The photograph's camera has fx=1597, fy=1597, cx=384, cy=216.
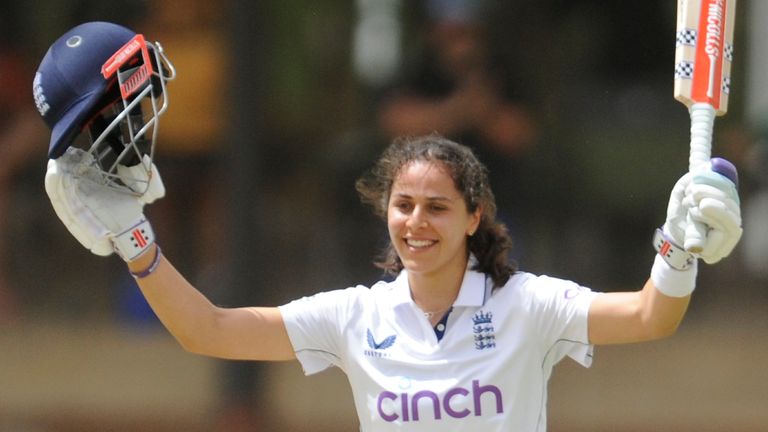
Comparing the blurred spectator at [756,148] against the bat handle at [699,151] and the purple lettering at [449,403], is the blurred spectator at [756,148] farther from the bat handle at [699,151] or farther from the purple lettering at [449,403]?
the purple lettering at [449,403]

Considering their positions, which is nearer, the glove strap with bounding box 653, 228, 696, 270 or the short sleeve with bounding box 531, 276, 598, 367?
the glove strap with bounding box 653, 228, 696, 270

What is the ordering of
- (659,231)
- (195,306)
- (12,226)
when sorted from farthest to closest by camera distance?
(12,226)
(195,306)
(659,231)

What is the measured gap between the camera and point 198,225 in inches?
248

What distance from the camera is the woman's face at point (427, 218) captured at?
3.48 meters

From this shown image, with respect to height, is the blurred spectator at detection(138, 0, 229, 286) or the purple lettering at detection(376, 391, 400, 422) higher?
the blurred spectator at detection(138, 0, 229, 286)

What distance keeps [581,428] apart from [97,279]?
2.03 meters

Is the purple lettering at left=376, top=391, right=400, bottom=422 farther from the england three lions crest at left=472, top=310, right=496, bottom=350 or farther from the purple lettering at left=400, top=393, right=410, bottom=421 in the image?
the england three lions crest at left=472, top=310, right=496, bottom=350

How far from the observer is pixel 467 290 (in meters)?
3.51

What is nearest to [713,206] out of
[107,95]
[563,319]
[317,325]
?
[563,319]

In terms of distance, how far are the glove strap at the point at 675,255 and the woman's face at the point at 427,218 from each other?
49 cm

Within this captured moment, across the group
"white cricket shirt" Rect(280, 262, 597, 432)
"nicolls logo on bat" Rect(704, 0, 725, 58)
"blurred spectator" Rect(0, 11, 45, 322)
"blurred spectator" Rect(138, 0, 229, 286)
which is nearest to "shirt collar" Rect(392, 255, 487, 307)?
"white cricket shirt" Rect(280, 262, 597, 432)

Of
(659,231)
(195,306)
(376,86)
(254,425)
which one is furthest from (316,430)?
(659,231)

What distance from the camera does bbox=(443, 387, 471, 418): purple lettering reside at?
3389mm

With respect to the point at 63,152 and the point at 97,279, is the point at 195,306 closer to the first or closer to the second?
the point at 63,152
